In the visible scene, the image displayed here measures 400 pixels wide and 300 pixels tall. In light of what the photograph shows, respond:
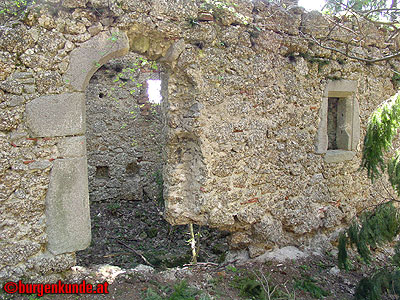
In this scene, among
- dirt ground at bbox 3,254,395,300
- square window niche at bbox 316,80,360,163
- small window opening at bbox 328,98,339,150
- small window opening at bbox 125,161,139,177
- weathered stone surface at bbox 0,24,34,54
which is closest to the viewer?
weathered stone surface at bbox 0,24,34,54

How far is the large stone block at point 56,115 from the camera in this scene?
119 inches

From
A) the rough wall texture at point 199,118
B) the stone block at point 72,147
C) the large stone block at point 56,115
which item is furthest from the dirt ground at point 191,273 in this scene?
the large stone block at point 56,115

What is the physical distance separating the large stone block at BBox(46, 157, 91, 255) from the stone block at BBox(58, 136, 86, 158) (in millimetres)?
52

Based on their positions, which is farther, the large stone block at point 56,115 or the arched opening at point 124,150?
the arched opening at point 124,150

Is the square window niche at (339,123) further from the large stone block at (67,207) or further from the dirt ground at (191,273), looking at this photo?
the large stone block at (67,207)

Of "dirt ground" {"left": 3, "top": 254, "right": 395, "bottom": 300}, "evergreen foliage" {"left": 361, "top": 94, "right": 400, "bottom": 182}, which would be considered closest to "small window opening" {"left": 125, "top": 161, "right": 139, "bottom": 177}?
"dirt ground" {"left": 3, "top": 254, "right": 395, "bottom": 300}

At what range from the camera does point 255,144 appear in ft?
13.3

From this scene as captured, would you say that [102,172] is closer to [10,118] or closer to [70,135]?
[70,135]

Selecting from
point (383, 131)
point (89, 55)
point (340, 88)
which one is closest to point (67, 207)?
point (89, 55)

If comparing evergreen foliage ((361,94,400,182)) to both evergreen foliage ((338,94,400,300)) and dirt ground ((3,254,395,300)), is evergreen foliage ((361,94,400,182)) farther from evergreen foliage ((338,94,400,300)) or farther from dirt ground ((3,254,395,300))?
dirt ground ((3,254,395,300))

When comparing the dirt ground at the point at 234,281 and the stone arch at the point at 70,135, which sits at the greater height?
the stone arch at the point at 70,135

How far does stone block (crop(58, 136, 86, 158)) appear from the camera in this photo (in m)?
3.16

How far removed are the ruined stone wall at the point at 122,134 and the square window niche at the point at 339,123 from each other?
140 inches

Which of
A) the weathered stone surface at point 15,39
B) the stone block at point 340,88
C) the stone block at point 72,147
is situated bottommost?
the stone block at point 72,147
